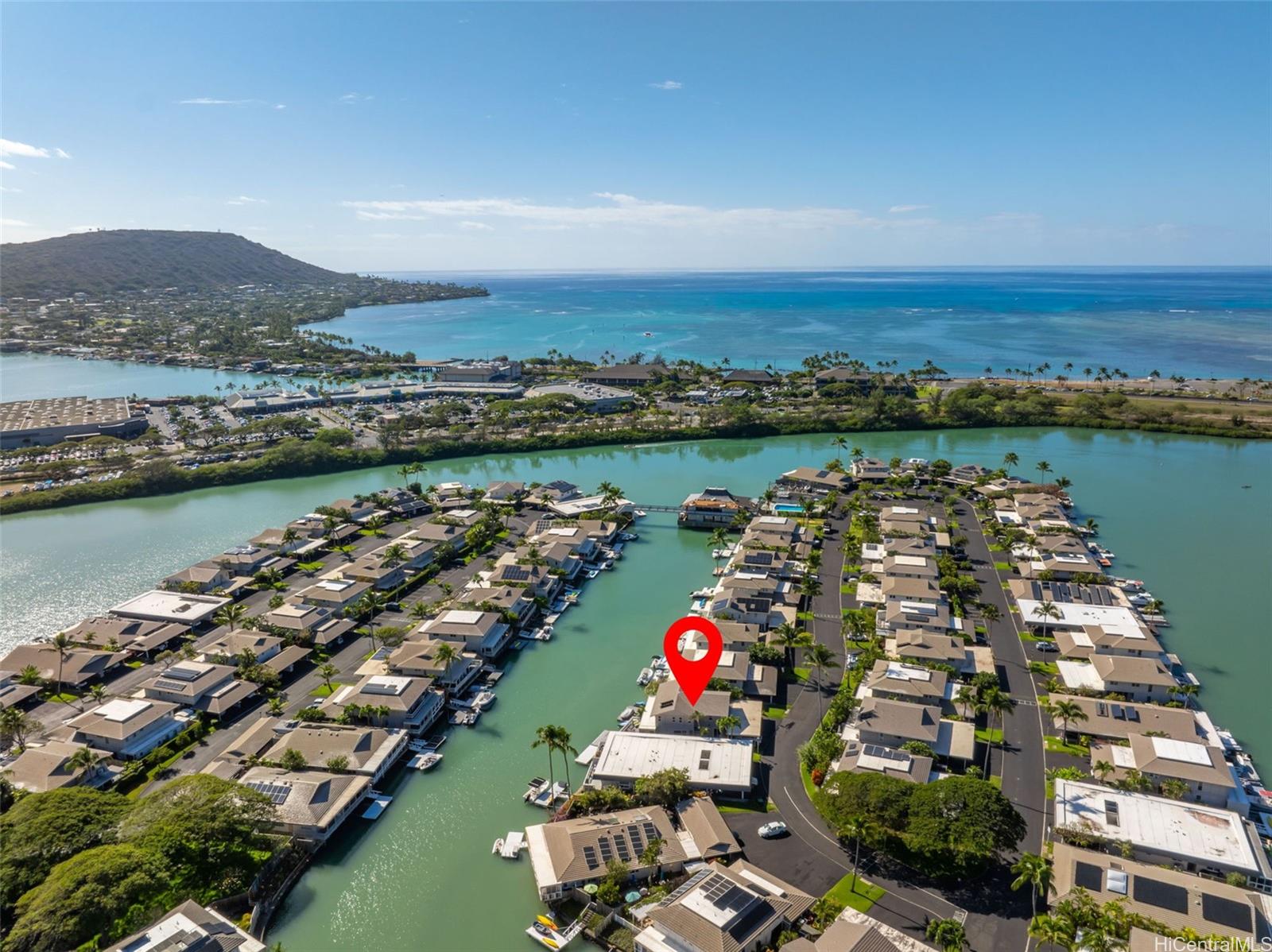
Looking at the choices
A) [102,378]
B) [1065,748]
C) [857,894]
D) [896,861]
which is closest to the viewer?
[857,894]

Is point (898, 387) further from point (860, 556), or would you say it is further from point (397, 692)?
point (397, 692)

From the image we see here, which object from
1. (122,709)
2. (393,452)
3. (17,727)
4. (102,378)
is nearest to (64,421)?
(393,452)

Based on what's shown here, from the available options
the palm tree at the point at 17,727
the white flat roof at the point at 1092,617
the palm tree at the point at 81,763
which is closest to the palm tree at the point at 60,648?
the palm tree at the point at 17,727

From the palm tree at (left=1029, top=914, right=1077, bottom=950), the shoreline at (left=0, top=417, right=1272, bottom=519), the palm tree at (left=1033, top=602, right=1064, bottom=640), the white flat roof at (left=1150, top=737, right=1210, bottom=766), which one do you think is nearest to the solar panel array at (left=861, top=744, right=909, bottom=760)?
the palm tree at (left=1029, top=914, right=1077, bottom=950)

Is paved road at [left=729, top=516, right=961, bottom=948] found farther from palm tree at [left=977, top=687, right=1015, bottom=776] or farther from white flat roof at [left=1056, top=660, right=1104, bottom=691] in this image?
white flat roof at [left=1056, top=660, right=1104, bottom=691]

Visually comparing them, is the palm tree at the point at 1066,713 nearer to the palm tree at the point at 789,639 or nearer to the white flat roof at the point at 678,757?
the palm tree at the point at 789,639

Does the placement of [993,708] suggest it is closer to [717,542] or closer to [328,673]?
[717,542]

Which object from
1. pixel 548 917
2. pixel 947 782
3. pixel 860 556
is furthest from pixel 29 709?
pixel 860 556
